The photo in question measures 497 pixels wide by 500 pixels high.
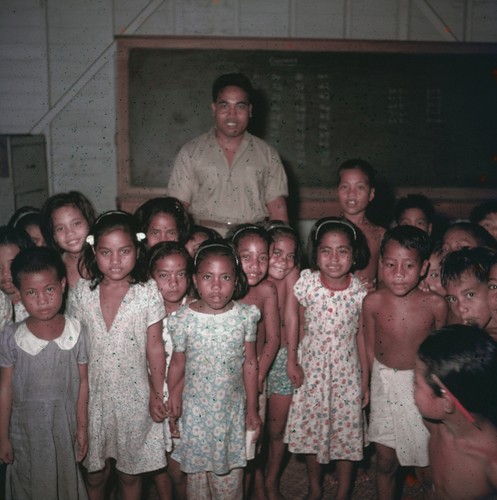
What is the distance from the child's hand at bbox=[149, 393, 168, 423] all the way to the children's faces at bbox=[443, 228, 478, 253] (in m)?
1.52

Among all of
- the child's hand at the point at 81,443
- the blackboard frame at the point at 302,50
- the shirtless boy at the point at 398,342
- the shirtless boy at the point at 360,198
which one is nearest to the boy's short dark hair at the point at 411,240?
the shirtless boy at the point at 398,342

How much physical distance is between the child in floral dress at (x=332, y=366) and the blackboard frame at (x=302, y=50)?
206 centimetres

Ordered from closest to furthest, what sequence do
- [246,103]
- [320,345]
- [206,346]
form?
[206,346], [320,345], [246,103]

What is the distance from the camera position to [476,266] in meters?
2.22

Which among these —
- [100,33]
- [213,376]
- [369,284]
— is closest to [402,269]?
[369,284]

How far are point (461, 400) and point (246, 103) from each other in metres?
2.05

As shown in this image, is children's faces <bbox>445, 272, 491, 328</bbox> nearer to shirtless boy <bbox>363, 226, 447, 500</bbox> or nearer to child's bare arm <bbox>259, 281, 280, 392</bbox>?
shirtless boy <bbox>363, 226, 447, 500</bbox>

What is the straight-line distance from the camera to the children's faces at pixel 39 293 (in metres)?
2.02

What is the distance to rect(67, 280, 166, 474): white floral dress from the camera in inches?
84.5

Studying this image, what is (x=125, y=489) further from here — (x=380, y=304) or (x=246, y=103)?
(x=246, y=103)

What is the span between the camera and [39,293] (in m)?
2.03

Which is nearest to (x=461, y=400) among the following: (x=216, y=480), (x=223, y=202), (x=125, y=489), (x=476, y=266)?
(x=476, y=266)

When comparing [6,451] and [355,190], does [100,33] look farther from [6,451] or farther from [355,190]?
[6,451]

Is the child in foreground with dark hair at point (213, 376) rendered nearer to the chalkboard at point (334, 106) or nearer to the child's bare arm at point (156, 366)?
the child's bare arm at point (156, 366)
